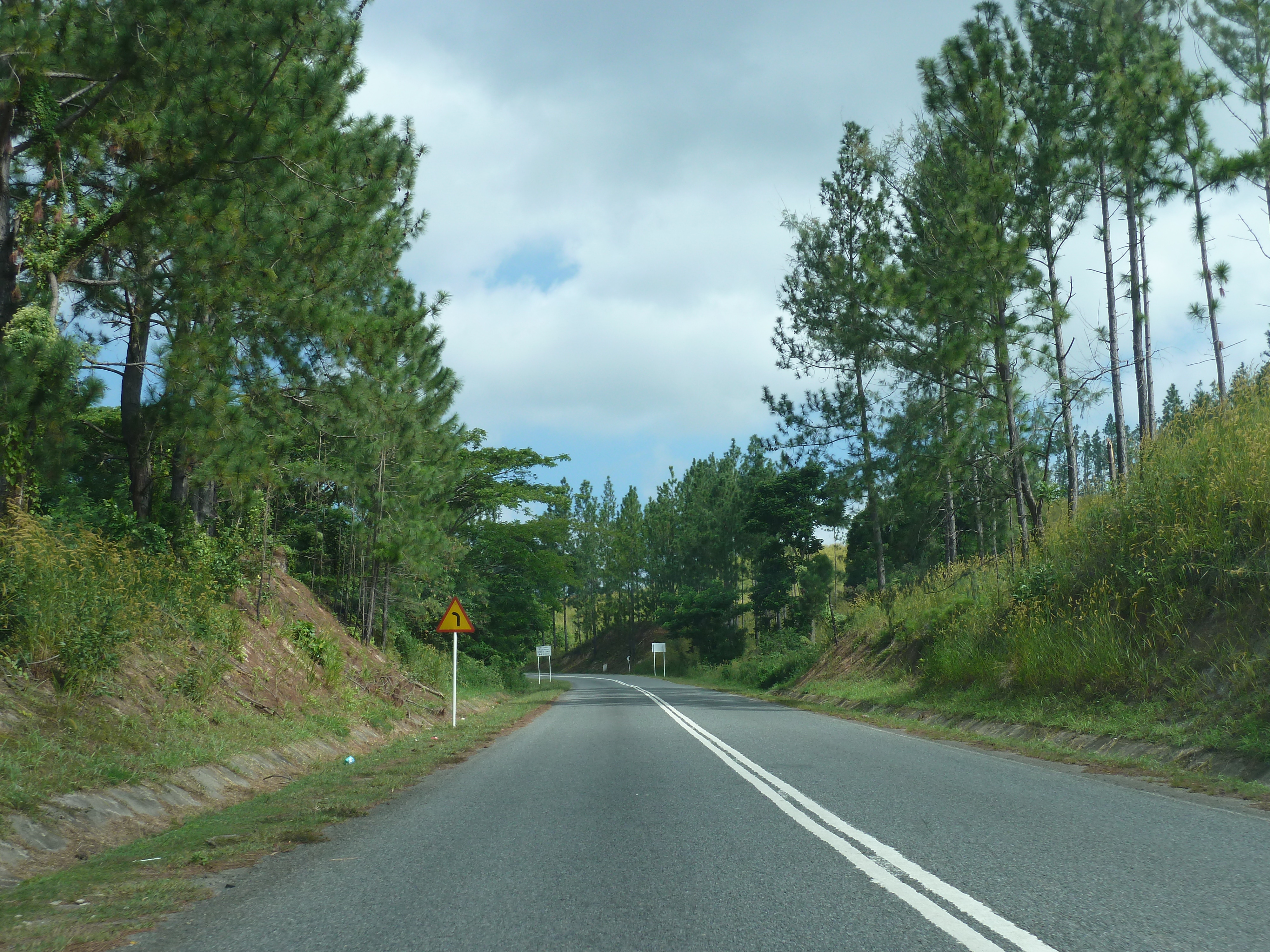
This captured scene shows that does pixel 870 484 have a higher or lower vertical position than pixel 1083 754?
higher

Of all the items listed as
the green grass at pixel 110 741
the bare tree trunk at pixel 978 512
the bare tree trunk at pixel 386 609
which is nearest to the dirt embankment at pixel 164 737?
the green grass at pixel 110 741

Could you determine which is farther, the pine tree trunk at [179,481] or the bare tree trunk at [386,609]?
the bare tree trunk at [386,609]

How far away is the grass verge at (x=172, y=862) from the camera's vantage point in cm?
429

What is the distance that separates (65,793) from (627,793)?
176 inches

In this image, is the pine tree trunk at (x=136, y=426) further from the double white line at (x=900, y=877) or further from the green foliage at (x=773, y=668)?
the green foliage at (x=773, y=668)

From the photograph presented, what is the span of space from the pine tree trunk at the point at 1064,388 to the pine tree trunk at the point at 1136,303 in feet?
4.60

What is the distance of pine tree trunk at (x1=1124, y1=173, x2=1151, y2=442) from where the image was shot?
64.5 ft

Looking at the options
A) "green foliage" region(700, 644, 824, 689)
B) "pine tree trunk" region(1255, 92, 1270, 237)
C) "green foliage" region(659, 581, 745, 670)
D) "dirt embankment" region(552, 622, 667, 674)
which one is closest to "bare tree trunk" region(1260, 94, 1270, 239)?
"pine tree trunk" region(1255, 92, 1270, 237)

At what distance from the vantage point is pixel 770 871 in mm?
5117

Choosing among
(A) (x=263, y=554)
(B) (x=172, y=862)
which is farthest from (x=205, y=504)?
(B) (x=172, y=862)

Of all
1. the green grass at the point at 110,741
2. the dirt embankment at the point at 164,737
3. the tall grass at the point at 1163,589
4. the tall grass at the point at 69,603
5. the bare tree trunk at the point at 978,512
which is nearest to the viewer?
the dirt embankment at the point at 164,737

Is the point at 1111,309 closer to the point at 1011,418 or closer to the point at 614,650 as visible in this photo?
the point at 1011,418

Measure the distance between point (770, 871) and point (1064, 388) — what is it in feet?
57.4

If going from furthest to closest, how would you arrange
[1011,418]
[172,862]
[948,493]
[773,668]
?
[773,668]
[948,493]
[1011,418]
[172,862]
